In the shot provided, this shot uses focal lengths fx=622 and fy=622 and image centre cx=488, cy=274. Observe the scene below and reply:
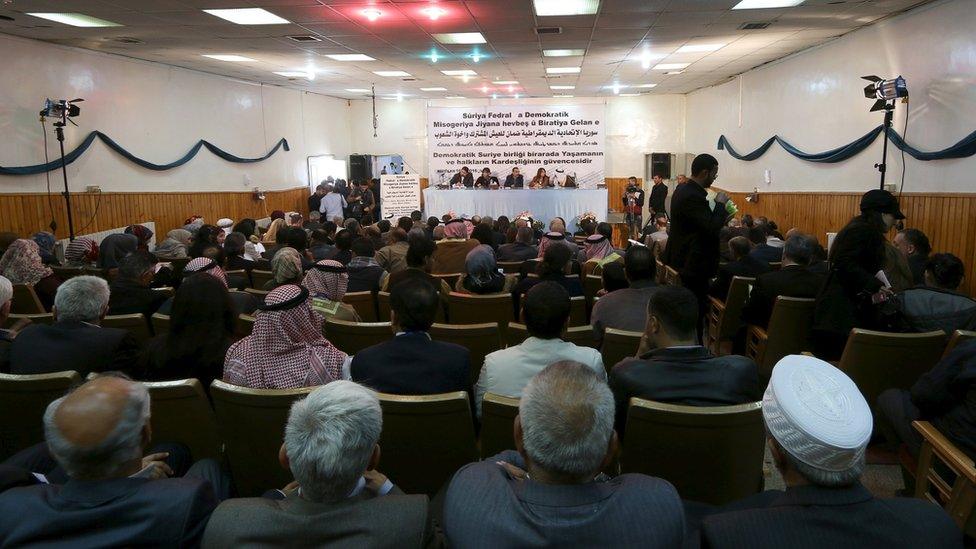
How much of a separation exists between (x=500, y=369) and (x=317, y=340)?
2.98 feet

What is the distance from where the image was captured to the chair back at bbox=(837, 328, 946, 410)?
2.89m

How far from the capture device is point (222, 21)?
693 centimetres

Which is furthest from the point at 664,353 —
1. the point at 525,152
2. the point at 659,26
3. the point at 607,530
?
the point at 525,152

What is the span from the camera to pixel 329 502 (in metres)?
1.37

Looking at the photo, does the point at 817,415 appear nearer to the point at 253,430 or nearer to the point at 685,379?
the point at 685,379

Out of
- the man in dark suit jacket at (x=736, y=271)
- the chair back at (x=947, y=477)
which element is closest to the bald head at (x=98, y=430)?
the chair back at (x=947, y=477)

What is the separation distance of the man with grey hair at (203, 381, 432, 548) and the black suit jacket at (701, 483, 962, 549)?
665 mm

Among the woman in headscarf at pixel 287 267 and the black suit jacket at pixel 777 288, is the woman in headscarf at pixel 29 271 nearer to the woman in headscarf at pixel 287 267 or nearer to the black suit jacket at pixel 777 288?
the woman in headscarf at pixel 287 267

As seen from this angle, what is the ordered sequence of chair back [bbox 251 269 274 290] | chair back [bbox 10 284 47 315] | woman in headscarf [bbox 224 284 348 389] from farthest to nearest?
chair back [bbox 251 269 274 290], chair back [bbox 10 284 47 315], woman in headscarf [bbox 224 284 348 389]

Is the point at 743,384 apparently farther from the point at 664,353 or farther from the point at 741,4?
the point at 741,4

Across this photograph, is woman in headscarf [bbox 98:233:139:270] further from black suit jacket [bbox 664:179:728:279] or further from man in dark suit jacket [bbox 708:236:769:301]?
man in dark suit jacket [bbox 708:236:769:301]

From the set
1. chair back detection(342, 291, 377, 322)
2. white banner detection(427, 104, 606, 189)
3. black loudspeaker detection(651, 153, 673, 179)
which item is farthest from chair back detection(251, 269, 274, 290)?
black loudspeaker detection(651, 153, 673, 179)

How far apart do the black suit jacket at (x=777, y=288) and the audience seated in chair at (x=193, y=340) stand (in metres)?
3.27

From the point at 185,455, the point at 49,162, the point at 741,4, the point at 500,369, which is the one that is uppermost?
the point at 741,4
